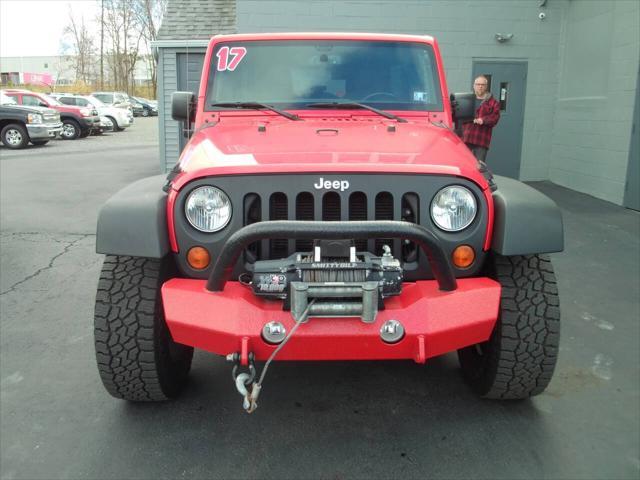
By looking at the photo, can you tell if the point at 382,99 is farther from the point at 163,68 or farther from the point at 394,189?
the point at 163,68

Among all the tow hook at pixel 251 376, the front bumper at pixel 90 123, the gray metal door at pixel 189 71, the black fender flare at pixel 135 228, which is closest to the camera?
the tow hook at pixel 251 376

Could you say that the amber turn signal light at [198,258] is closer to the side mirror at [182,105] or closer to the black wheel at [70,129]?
the side mirror at [182,105]

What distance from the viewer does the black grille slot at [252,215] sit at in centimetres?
261

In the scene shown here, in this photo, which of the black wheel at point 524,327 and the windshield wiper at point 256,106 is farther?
the windshield wiper at point 256,106

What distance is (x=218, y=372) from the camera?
3510 millimetres

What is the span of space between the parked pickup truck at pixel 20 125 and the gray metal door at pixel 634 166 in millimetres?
15945

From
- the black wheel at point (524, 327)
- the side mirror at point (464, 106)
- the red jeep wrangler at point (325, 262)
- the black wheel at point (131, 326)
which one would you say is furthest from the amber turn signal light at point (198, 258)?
the side mirror at point (464, 106)

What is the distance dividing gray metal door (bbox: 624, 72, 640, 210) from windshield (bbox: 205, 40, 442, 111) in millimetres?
5652

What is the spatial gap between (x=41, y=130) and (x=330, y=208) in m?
17.7

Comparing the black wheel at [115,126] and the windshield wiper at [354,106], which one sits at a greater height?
the windshield wiper at [354,106]

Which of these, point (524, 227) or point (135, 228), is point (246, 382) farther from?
point (524, 227)

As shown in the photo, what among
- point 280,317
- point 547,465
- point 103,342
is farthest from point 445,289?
point 103,342

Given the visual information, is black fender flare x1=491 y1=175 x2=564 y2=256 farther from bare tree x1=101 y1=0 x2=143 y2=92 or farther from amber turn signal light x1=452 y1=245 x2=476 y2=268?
bare tree x1=101 y1=0 x2=143 y2=92

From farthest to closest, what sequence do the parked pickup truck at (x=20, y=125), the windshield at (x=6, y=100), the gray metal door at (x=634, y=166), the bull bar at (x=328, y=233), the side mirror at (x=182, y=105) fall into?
1. the windshield at (x=6, y=100)
2. the parked pickup truck at (x=20, y=125)
3. the gray metal door at (x=634, y=166)
4. the side mirror at (x=182, y=105)
5. the bull bar at (x=328, y=233)
